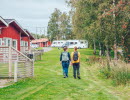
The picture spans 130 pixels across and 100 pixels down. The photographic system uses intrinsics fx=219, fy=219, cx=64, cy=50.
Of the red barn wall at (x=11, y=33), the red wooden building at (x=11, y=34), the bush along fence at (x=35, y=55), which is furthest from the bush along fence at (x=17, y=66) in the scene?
the red barn wall at (x=11, y=33)

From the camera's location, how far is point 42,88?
9.89 meters

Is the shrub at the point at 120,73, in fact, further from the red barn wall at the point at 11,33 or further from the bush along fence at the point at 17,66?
the red barn wall at the point at 11,33

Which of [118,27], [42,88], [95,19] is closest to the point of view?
[42,88]

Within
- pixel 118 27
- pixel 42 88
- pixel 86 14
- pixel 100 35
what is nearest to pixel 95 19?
pixel 86 14

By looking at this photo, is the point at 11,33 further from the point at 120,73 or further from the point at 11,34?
the point at 120,73

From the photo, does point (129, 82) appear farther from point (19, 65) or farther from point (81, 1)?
point (81, 1)

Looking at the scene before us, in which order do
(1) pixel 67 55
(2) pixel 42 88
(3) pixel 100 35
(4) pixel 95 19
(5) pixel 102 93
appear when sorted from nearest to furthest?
1. (5) pixel 102 93
2. (2) pixel 42 88
3. (1) pixel 67 55
4. (3) pixel 100 35
5. (4) pixel 95 19

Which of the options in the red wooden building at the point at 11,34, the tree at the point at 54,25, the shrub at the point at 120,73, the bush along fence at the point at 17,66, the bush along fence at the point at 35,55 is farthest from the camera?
the tree at the point at 54,25

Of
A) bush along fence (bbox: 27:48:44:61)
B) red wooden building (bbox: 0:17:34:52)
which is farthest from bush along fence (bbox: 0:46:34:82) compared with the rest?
red wooden building (bbox: 0:17:34:52)

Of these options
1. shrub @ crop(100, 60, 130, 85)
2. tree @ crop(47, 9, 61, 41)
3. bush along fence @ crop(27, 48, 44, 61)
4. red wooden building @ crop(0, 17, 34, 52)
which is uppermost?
tree @ crop(47, 9, 61, 41)

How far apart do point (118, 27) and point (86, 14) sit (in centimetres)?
970

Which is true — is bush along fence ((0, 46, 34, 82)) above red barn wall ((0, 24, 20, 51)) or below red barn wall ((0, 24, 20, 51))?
below

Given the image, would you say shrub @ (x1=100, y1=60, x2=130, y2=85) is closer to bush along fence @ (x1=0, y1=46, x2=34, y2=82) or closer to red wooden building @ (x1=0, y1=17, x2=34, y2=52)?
bush along fence @ (x1=0, y1=46, x2=34, y2=82)

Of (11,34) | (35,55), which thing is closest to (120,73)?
(35,55)
